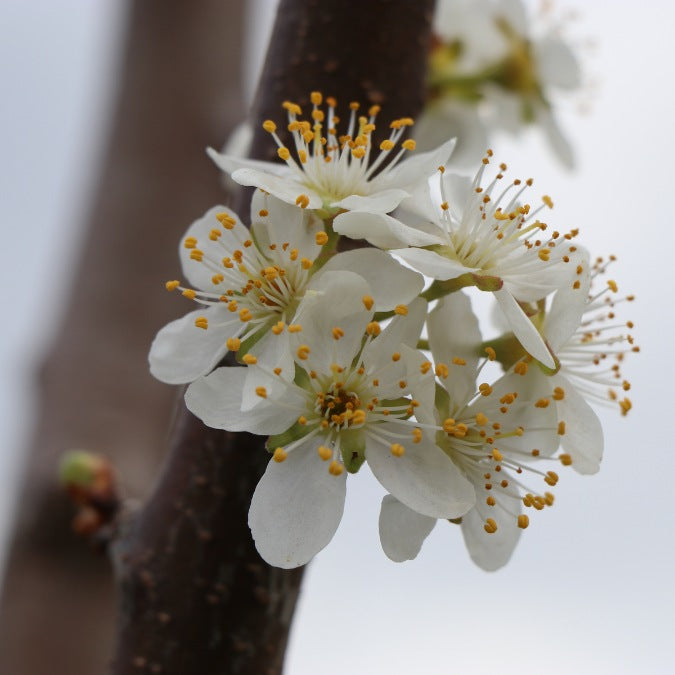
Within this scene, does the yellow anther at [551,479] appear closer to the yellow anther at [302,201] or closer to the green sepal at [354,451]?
the green sepal at [354,451]

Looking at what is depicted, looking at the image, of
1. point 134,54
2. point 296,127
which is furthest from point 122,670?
point 134,54

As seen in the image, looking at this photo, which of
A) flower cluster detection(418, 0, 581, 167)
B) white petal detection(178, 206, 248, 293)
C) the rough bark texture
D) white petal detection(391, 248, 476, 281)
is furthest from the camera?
the rough bark texture

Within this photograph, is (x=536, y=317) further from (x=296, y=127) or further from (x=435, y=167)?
(x=296, y=127)

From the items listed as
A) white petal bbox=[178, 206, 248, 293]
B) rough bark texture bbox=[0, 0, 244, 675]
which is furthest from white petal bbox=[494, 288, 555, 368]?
rough bark texture bbox=[0, 0, 244, 675]

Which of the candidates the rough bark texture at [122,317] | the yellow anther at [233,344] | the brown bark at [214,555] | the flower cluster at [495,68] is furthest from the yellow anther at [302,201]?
the rough bark texture at [122,317]

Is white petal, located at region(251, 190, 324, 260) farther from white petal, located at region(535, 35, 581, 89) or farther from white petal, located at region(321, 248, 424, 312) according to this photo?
white petal, located at region(535, 35, 581, 89)

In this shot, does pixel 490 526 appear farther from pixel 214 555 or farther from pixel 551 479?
pixel 214 555
